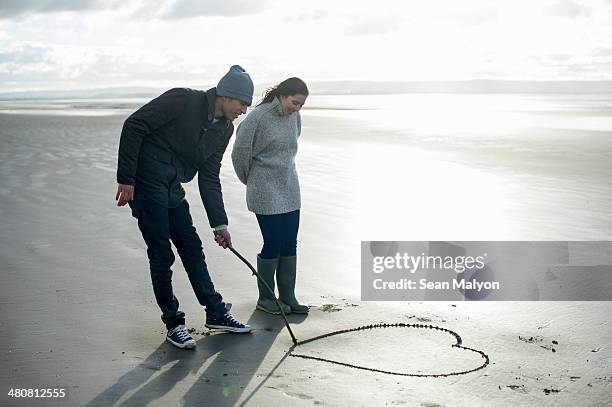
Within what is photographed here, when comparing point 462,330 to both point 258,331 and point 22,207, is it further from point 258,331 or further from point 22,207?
point 22,207

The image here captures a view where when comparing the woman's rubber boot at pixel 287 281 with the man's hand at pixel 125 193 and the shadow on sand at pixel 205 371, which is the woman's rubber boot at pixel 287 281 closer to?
the shadow on sand at pixel 205 371

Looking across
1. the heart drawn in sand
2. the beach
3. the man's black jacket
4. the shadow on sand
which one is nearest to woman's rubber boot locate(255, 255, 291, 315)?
the beach

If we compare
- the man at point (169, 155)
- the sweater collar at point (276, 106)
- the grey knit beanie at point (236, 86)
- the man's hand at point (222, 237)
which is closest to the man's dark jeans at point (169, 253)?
the man at point (169, 155)

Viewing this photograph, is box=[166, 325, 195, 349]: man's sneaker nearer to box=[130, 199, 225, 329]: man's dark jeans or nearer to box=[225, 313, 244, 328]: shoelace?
box=[130, 199, 225, 329]: man's dark jeans

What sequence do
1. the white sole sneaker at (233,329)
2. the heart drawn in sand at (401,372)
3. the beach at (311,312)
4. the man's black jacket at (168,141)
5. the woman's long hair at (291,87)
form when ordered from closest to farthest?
the beach at (311,312), the heart drawn in sand at (401,372), the man's black jacket at (168,141), the white sole sneaker at (233,329), the woman's long hair at (291,87)

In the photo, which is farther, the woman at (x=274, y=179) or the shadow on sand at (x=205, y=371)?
the woman at (x=274, y=179)

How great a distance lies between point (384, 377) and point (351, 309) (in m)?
1.37

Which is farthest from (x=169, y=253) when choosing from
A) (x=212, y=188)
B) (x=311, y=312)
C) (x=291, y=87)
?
(x=291, y=87)

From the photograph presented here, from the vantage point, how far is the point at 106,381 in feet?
14.0

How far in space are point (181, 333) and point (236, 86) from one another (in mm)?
1588

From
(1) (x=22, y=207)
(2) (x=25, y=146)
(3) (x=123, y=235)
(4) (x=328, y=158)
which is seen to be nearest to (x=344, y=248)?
(3) (x=123, y=235)

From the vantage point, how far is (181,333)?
15.8 feet

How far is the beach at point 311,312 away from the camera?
4180mm

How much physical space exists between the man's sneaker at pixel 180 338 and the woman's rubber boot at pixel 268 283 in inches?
36.0
